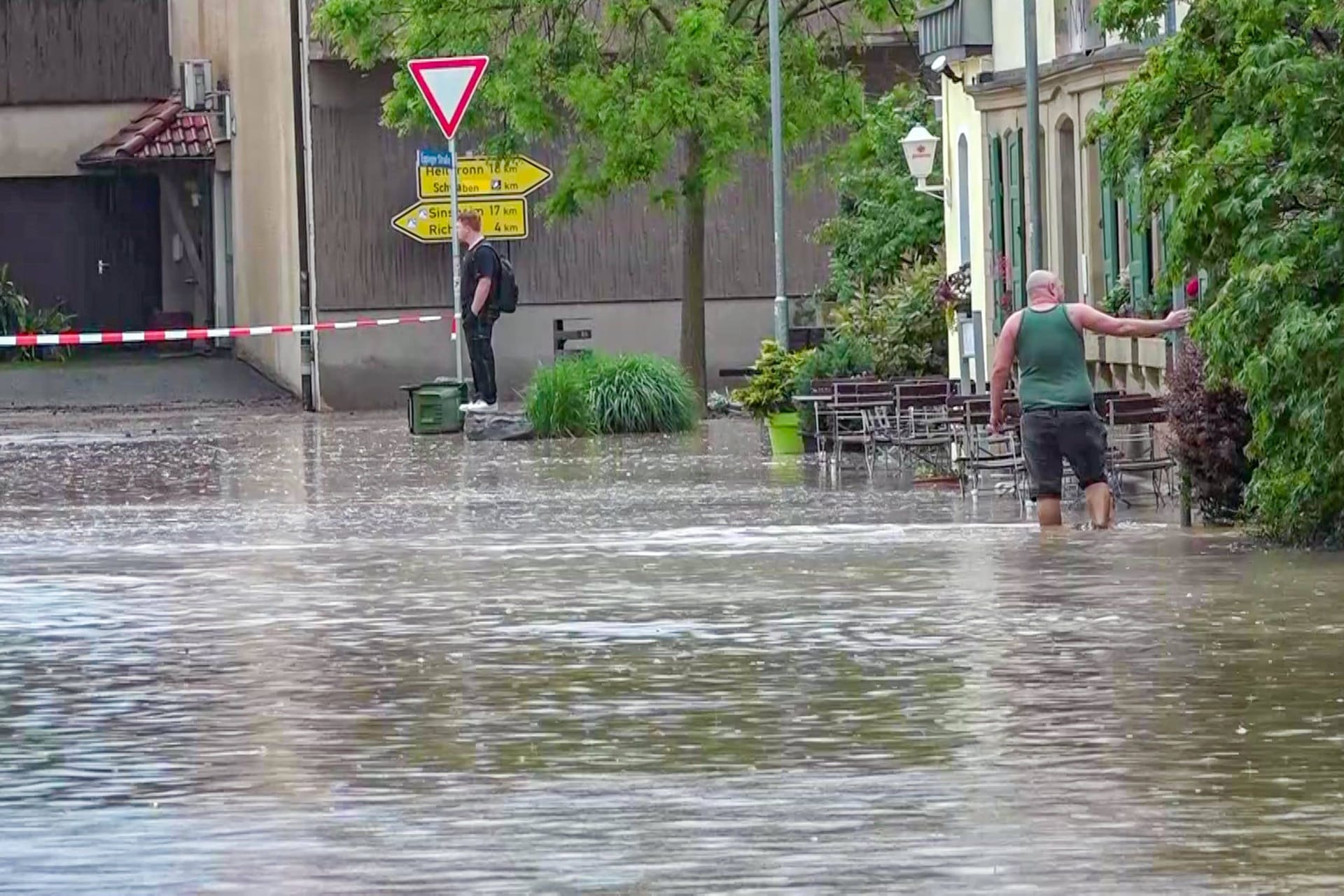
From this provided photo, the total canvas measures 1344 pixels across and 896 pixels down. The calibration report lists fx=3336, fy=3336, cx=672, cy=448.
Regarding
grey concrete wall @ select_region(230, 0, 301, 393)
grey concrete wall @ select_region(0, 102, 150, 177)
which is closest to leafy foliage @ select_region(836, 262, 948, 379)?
grey concrete wall @ select_region(230, 0, 301, 393)

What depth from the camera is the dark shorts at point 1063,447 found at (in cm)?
1777

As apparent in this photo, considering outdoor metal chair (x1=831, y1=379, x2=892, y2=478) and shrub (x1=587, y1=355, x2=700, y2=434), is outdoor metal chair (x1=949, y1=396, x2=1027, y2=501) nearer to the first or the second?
outdoor metal chair (x1=831, y1=379, x2=892, y2=478)

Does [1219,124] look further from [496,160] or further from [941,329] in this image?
[496,160]

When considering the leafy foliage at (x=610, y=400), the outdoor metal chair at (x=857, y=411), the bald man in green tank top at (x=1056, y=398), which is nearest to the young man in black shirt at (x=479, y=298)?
the leafy foliage at (x=610, y=400)

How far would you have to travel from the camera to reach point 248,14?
39812 millimetres

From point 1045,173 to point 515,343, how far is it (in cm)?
1215

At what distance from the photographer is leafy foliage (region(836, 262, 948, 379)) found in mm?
28078

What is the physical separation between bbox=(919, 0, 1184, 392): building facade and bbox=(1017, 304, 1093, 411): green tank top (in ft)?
13.5

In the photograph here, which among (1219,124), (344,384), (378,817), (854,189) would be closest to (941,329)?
(854,189)

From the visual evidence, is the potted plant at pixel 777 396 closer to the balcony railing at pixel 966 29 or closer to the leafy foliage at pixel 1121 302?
the balcony railing at pixel 966 29

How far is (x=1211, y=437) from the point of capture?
1741cm

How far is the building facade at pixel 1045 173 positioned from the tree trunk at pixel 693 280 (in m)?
4.32

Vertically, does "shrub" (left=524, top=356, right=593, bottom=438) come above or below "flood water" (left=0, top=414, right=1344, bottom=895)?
above

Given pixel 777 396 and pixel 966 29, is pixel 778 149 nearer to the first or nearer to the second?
pixel 966 29
